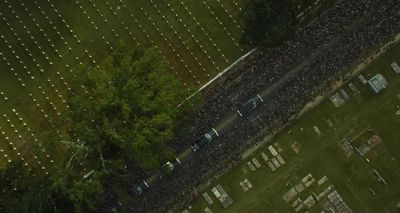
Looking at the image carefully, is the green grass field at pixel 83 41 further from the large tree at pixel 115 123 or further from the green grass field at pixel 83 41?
the large tree at pixel 115 123

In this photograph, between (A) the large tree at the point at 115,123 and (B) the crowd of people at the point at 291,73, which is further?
(B) the crowd of people at the point at 291,73

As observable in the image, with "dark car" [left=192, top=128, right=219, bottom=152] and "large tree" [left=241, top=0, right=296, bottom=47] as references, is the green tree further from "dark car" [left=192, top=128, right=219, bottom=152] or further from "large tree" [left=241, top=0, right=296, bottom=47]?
"large tree" [left=241, top=0, right=296, bottom=47]

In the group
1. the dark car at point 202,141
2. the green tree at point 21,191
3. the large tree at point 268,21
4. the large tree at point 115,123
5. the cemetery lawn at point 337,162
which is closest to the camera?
the green tree at point 21,191

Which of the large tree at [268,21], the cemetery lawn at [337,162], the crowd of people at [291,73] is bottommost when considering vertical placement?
the cemetery lawn at [337,162]

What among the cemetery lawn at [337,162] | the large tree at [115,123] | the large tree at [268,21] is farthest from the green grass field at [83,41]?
the cemetery lawn at [337,162]

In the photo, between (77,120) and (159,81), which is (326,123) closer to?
(159,81)

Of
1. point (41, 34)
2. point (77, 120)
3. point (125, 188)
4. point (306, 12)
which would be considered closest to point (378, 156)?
point (306, 12)

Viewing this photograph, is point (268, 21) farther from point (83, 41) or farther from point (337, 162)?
point (83, 41)
